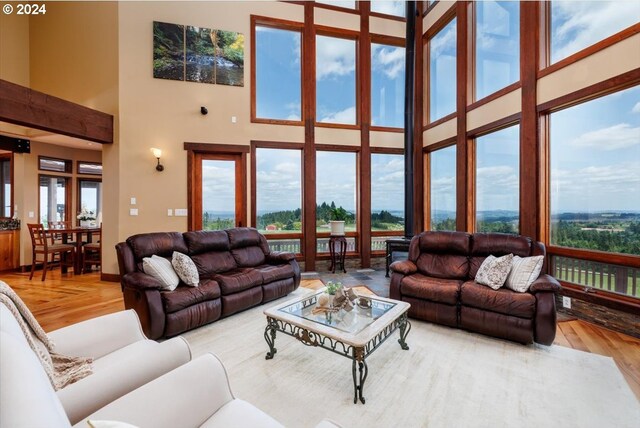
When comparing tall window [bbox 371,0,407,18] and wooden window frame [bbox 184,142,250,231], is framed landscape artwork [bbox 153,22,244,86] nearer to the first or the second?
wooden window frame [bbox 184,142,250,231]

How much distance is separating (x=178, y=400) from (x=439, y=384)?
1806 millimetres

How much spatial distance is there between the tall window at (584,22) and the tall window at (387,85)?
9.67 feet

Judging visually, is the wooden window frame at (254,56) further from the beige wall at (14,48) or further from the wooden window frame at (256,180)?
the beige wall at (14,48)

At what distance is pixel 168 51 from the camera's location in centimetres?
509

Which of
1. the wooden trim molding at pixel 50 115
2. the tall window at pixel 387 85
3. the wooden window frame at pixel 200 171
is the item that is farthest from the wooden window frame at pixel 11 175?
the tall window at pixel 387 85

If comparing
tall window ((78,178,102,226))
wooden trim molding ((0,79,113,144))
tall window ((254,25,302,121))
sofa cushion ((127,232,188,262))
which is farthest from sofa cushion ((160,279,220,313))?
tall window ((78,178,102,226))

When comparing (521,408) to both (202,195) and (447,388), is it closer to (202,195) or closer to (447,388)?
(447,388)

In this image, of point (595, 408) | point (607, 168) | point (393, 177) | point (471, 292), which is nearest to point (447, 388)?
point (595, 408)

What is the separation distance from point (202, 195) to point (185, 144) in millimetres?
963

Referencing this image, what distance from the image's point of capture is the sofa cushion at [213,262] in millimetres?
3615

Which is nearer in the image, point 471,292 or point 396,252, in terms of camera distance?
point 471,292

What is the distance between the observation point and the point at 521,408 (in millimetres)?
1833

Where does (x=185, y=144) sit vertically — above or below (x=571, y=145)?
above

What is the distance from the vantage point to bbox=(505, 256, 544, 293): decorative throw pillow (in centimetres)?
278
